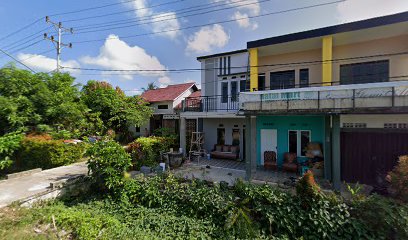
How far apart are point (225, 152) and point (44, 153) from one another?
10173 millimetres

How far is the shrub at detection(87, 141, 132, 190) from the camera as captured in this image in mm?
6406

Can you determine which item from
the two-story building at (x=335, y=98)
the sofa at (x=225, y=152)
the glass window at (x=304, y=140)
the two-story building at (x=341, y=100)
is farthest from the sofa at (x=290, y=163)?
the sofa at (x=225, y=152)

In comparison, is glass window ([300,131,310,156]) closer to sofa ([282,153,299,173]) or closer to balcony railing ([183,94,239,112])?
sofa ([282,153,299,173])

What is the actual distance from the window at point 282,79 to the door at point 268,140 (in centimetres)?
267

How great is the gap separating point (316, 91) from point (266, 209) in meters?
5.01

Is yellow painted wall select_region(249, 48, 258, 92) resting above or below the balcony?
above

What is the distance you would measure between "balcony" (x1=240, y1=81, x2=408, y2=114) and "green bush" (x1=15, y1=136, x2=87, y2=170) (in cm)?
916

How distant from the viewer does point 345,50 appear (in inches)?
344

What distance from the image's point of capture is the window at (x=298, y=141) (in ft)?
30.4

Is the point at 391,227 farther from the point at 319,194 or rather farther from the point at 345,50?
the point at 345,50

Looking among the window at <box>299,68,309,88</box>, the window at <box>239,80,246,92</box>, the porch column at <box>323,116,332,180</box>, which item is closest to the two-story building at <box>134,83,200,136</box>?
the window at <box>239,80,246,92</box>

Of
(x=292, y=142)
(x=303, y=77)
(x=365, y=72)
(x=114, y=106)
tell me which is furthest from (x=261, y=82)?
(x=114, y=106)

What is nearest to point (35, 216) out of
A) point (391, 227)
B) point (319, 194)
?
point (319, 194)

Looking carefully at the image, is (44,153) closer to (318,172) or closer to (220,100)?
(220,100)
